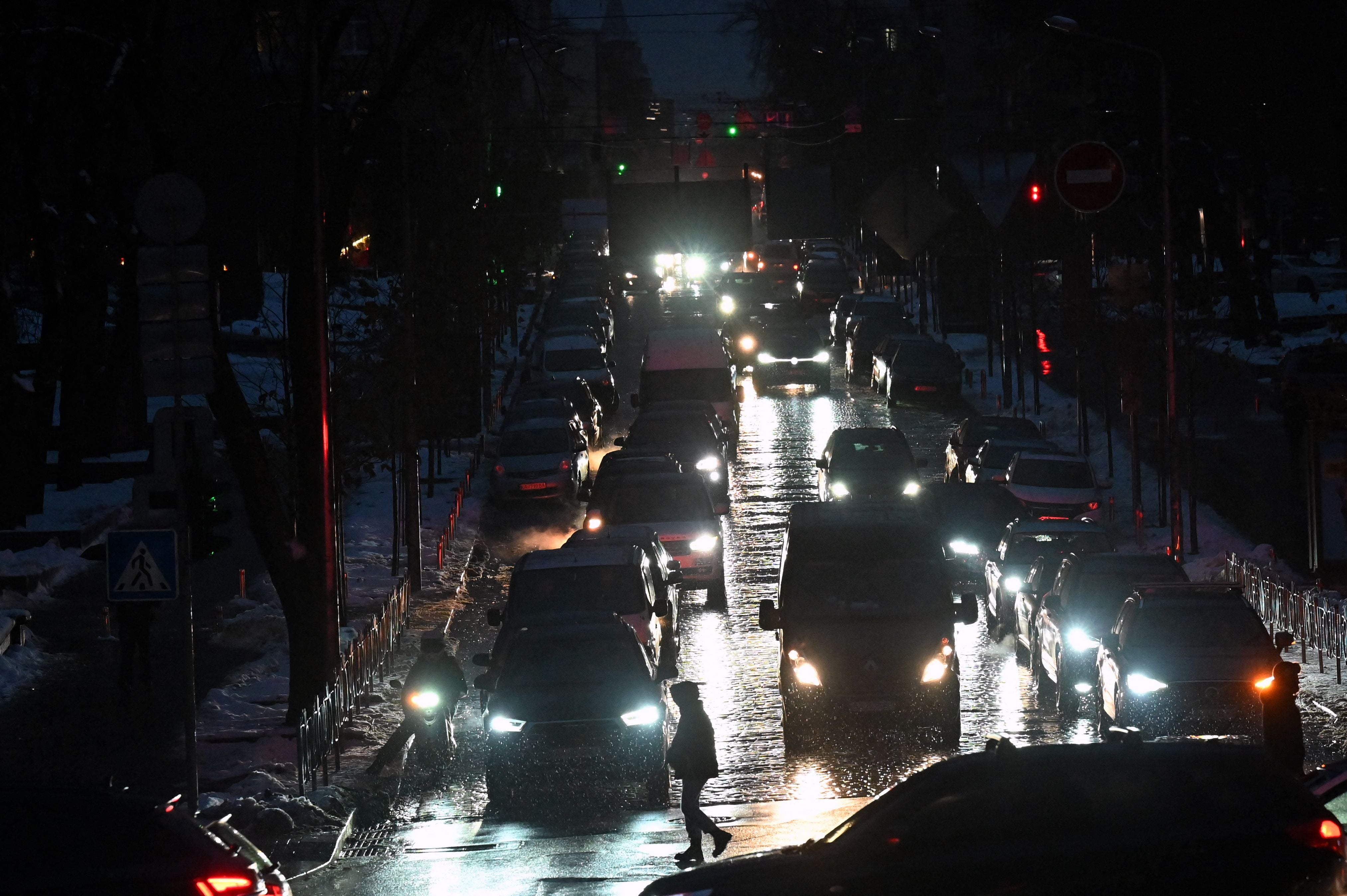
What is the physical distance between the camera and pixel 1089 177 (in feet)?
114

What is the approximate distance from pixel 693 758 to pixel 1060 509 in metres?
19.0

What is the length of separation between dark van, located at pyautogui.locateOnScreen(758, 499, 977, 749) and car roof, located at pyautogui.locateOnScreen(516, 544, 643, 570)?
3353 millimetres

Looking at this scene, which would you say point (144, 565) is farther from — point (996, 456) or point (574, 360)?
point (574, 360)

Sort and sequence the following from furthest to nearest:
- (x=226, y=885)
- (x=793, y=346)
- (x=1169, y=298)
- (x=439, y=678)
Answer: (x=793, y=346) < (x=1169, y=298) < (x=439, y=678) < (x=226, y=885)

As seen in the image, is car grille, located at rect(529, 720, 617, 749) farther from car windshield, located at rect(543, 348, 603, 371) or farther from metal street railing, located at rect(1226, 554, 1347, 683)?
car windshield, located at rect(543, 348, 603, 371)

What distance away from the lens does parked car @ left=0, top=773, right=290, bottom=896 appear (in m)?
8.41

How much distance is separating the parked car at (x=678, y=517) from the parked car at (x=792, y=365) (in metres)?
26.5

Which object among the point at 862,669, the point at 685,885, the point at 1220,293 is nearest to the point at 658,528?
the point at 862,669

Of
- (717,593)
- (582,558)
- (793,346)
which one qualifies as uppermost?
(793,346)

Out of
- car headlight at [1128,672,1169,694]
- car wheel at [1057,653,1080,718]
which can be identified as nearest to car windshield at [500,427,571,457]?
car wheel at [1057,653,1080,718]

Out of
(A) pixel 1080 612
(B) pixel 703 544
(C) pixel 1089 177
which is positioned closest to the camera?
(A) pixel 1080 612

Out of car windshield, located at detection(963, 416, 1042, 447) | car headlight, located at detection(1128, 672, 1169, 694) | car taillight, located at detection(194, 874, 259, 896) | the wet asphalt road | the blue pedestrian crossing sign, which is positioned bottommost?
the wet asphalt road

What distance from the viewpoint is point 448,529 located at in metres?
34.8

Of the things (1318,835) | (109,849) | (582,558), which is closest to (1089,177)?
(582,558)
